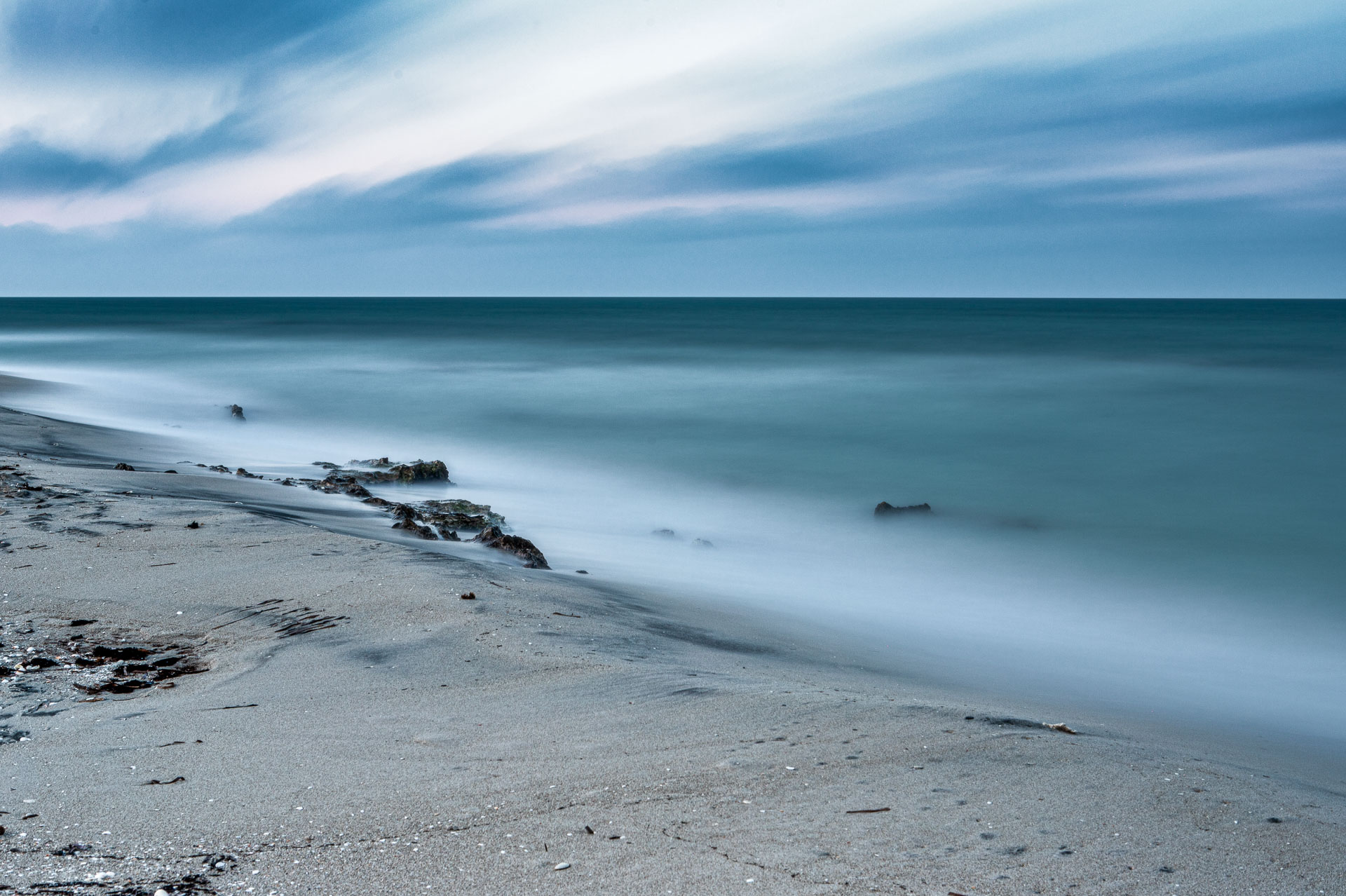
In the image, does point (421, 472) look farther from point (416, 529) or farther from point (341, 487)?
point (416, 529)

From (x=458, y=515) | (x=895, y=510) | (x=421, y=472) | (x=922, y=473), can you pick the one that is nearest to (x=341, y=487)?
(x=421, y=472)

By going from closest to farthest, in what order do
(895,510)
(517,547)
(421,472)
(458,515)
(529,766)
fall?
1. (529,766)
2. (517,547)
3. (458,515)
4. (895,510)
5. (421,472)

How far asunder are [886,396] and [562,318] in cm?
4728

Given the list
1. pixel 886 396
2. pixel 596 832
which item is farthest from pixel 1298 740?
pixel 886 396

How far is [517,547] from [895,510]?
5.31 meters

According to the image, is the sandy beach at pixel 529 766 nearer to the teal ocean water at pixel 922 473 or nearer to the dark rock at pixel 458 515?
the teal ocean water at pixel 922 473

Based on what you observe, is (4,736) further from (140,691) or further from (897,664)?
(897,664)

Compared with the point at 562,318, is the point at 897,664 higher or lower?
lower

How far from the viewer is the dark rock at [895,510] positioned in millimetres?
10555

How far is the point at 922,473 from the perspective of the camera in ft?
43.4

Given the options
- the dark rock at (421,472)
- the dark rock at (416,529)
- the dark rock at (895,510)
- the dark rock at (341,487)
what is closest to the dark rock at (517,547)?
the dark rock at (416,529)

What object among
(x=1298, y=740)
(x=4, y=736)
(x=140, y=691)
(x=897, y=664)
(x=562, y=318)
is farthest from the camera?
(x=562, y=318)

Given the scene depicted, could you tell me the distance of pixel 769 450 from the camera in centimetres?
1487

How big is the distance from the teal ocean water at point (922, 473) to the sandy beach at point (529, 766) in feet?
7.93
